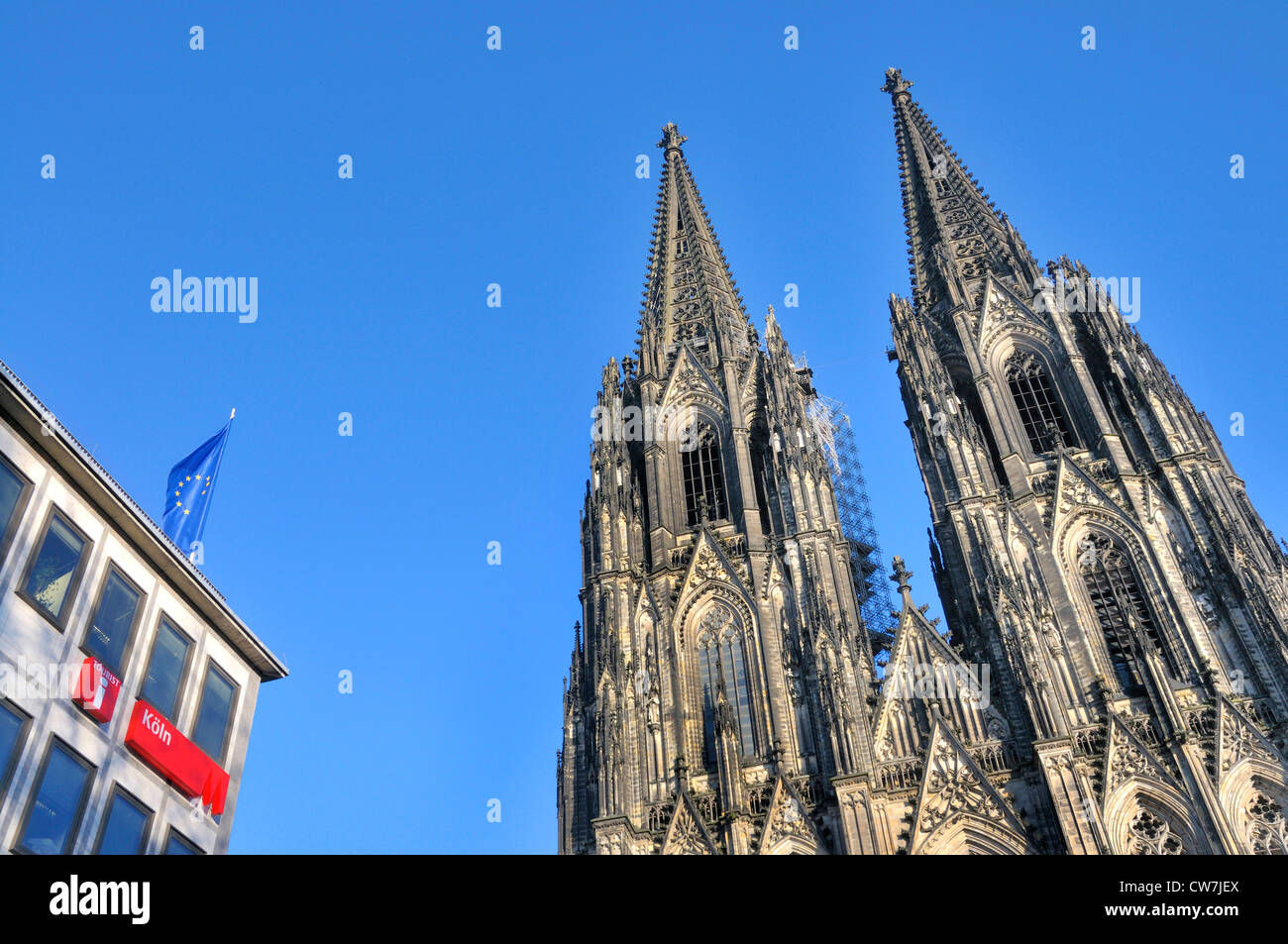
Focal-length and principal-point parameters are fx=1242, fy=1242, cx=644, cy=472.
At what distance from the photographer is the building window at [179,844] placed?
82.0ft

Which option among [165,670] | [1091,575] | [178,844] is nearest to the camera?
[178,844]

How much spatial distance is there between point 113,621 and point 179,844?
486 centimetres

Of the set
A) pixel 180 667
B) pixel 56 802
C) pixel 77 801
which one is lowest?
pixel 56 802

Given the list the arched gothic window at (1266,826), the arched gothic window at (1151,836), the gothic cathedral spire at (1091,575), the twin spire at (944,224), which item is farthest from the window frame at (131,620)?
the twin spire at (944,224)

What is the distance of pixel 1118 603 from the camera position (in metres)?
36.9

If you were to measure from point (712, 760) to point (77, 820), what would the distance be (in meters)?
19.7

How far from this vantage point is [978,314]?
46.9 meters

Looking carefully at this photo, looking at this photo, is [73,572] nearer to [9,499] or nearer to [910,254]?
[9,499]

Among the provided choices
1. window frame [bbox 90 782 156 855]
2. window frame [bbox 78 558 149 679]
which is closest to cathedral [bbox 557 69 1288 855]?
window frame [bbox 90 782 156 855]

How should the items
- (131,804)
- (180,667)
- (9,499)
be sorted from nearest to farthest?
1. (9,499)
2. (131,804)
3. (180,667)

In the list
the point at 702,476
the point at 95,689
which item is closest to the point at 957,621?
the point at 702,476

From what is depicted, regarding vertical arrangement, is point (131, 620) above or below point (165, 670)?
above

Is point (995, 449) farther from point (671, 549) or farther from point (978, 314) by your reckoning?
point (671, 549)
